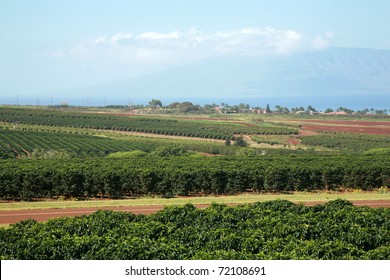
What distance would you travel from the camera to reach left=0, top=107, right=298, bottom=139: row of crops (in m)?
107

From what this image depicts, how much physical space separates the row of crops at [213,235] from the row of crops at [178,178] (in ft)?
47.8

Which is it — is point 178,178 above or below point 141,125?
below

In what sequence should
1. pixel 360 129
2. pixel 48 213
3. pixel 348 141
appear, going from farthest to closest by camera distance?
pixel 360 129
pixel 348 141
pixel 48 213

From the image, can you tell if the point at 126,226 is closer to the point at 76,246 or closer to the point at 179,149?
the point at 76,246

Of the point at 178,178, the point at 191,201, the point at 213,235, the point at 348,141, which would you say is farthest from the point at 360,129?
the point at 213,235

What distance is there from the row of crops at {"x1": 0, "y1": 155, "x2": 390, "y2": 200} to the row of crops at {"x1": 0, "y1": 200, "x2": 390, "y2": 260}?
573 inches

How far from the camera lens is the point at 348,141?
88.2 meters

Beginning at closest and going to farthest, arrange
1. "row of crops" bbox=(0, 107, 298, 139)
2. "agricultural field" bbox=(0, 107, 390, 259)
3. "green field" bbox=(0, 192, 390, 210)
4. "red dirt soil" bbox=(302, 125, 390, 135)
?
"agricultural field" bbox=(0, 107, 390, 259)
"green field" bbox=(0, 192, 390, 210)
"red dirt soil" bbox=(302, 125, 390, 135)
"row of crops" bbox=(0, 107, 298, 139)

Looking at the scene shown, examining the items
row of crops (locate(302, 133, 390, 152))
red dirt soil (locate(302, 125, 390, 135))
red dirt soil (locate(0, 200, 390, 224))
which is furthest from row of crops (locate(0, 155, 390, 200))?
red dirt soil (locate(302, 125, 390, 135))

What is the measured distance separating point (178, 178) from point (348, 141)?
2250 inches

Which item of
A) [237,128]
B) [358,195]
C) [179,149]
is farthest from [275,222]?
[237,128]

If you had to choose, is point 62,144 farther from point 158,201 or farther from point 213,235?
point 213,235

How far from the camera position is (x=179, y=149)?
66.8 metres

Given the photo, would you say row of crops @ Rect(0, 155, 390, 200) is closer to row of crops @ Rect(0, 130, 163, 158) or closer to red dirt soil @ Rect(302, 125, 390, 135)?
row of crops @ Rect(0, 130, 163, 158)
